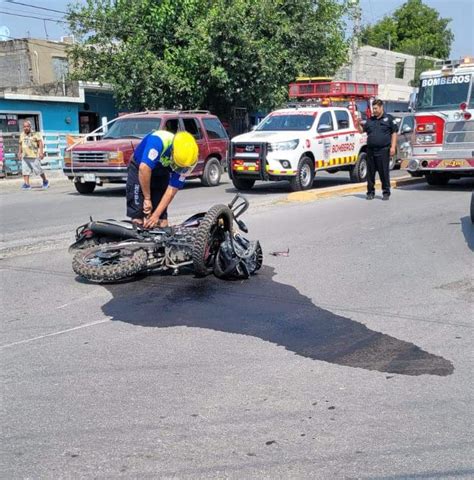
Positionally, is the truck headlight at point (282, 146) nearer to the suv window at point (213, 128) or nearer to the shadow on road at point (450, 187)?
the shadow on road at point (450, 187)

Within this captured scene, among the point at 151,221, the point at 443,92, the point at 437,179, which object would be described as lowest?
the point at 437,179

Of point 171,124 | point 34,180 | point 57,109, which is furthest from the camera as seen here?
point 57,109

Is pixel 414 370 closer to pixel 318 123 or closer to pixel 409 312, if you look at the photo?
pixel 409 312

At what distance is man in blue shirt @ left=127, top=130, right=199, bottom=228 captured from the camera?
6.48 metres

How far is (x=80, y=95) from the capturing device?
88.4 ft

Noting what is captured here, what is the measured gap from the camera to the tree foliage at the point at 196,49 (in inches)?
932

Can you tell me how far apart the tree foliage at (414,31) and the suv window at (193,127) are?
53.6m

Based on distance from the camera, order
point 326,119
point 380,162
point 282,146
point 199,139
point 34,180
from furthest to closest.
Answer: point 34,180 < point 199,139 < point 326,119 < point 282,146 < point 380,162

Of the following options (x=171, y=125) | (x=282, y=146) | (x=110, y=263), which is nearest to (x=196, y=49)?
(x=171, y=125)

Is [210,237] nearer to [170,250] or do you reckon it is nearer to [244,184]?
[170,250]

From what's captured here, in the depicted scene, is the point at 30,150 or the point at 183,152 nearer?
the point at 183,152

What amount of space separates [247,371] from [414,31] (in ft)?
231

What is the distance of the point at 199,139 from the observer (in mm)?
17000

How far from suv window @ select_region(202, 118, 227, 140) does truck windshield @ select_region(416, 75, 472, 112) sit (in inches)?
224
